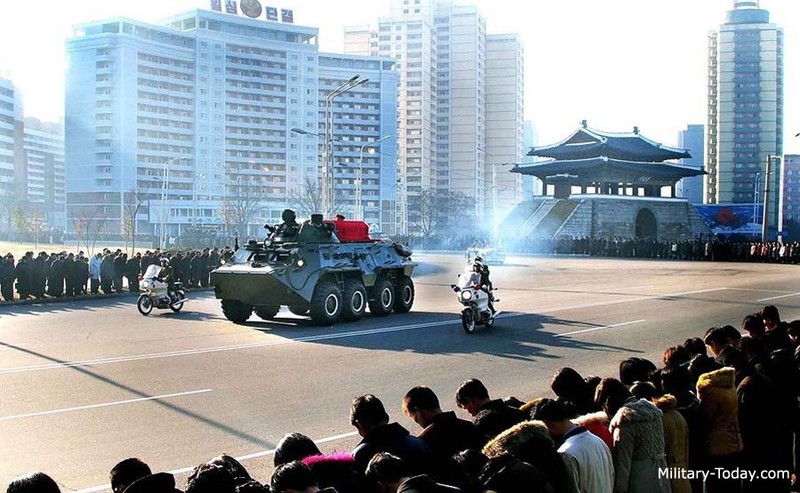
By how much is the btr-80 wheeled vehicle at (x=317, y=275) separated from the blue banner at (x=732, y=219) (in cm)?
6373

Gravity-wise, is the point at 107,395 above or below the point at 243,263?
below

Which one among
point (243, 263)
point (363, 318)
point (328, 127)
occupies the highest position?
point (328, 127)

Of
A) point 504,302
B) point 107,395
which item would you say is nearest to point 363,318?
point 504,302

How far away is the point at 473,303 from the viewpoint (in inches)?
673

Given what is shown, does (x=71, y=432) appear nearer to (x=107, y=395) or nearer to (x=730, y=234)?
(x=107, y=395)

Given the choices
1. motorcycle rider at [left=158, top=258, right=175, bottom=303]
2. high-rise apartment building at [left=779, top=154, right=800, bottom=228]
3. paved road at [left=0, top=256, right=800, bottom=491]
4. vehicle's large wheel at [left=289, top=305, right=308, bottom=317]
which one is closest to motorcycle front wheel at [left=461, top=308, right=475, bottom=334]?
paved road at [left=0, top=256, right=800, bottom=491]

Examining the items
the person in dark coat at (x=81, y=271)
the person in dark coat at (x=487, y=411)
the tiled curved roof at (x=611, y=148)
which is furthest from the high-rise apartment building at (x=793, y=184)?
the person in dark coat at (x=487, y=411)

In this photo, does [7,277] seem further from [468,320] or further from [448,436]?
[448,436]

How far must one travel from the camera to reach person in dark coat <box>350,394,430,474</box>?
4.98m

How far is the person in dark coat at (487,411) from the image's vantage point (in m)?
5.60

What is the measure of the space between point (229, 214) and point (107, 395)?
6406 cm

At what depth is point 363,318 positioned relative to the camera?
20453 millimetres

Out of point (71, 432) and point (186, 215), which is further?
point (186, 215)

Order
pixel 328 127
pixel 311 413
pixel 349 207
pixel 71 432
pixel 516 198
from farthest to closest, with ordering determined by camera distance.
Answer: pixel 516 198, pixel 349 207, pixel 328 127, pixel 311 413, pixel 71 432
